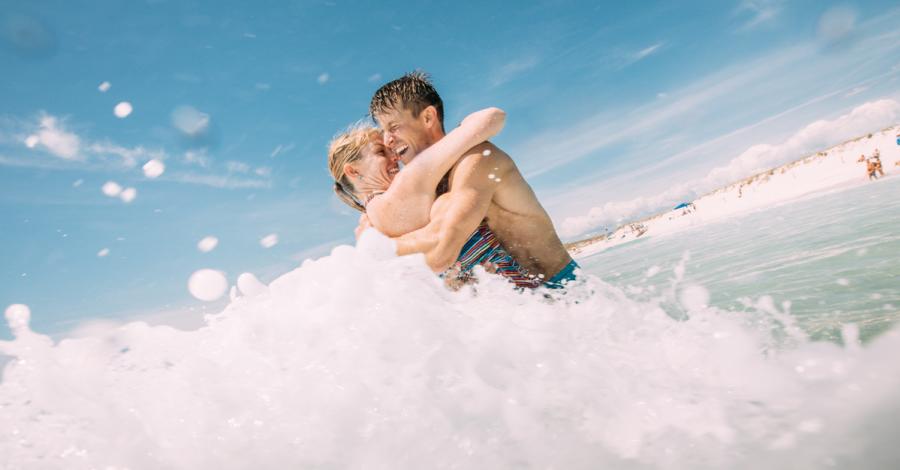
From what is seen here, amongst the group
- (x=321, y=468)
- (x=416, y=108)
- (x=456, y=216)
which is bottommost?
(x=321, y=468)

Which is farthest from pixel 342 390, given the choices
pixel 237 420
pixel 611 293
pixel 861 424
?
pixel 611 293

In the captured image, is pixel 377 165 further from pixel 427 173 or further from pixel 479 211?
pixel 479 211

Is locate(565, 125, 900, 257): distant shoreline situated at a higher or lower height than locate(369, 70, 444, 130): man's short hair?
lower

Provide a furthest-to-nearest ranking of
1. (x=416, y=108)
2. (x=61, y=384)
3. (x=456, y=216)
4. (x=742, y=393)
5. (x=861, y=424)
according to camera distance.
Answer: (x=416, y=108)
(x=456, y=216)
(x=61, y=384)
(x=742, y=393)
(x=861, y=424)

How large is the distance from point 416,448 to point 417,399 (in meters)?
0.19

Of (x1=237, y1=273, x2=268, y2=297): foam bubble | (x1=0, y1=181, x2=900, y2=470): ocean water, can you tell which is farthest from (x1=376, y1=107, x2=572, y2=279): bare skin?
(x1=237, y1=273, x2=268, y2=297): foam bubble

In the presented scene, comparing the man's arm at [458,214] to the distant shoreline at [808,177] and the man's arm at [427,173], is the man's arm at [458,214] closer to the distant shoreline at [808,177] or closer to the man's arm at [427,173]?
the man's arm at [427,173]

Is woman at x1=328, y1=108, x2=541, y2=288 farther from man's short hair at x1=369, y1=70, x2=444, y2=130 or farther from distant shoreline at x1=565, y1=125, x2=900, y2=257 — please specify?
distant shoreline at x1=565, y1=125, x2=900, y2=257

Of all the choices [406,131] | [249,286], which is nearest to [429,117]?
[406,131]

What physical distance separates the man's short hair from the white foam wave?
1329 mm

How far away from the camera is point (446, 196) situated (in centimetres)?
287

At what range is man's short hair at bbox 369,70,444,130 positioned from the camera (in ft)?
10.8

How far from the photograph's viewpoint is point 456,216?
2.70 m

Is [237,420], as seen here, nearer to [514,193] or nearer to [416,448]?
[416,448]
